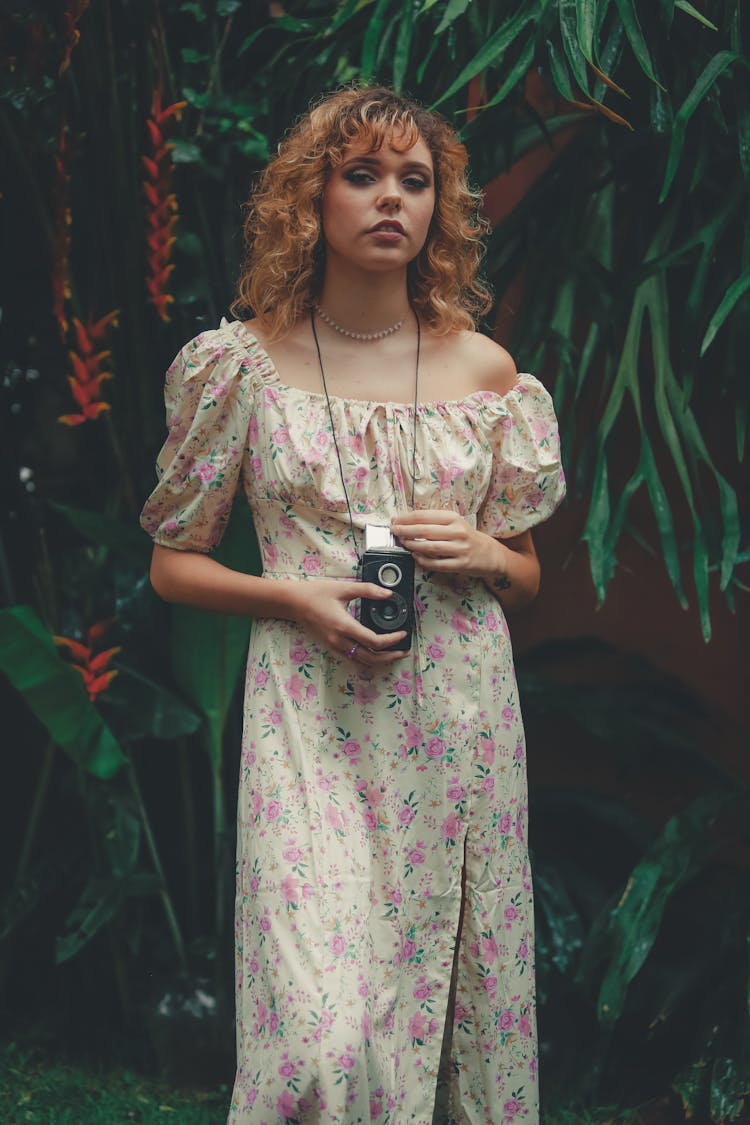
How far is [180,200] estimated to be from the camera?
3451 mm

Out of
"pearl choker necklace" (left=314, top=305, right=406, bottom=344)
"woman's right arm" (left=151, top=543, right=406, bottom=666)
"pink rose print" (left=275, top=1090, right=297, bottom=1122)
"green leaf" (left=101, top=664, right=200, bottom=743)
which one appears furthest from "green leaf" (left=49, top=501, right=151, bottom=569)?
"pink rose print" (left=275, top=1090, right=297, bottom=1122)

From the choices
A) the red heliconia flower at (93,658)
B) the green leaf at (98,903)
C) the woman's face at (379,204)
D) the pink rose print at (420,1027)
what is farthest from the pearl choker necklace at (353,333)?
the green leaf at (98,903)

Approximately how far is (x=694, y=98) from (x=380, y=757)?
1.40 m

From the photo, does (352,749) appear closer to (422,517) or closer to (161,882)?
(422,517)

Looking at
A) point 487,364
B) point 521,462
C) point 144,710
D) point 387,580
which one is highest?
point 487,364

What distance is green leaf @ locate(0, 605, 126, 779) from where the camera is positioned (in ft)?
9.50

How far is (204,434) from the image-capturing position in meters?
2.34

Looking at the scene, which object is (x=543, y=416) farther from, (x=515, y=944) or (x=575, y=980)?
(x=575, y=980)

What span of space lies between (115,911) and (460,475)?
1.38 meters

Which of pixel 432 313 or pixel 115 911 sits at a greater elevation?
pixel 432 313

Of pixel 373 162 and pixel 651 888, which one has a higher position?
pixel 373 162

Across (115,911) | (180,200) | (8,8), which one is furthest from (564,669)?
(8,8)

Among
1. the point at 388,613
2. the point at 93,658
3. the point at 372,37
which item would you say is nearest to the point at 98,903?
the point at 93,658

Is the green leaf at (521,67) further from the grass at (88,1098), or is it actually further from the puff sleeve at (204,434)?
the grass at (88,1098)
